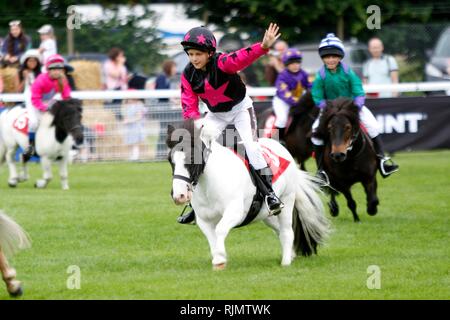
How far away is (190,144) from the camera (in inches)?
314

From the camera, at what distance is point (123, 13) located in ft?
76.2

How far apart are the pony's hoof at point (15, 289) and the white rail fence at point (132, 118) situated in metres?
11.5

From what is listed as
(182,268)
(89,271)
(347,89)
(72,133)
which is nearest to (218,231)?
(182,268)

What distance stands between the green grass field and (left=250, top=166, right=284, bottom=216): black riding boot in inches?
20.9

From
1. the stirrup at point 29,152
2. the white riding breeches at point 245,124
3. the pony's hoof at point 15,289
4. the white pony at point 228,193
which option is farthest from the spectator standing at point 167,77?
the pony's hoof at point 15,289

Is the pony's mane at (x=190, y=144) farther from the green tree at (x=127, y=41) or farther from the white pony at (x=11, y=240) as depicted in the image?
the green tree at (x=127, y=41)

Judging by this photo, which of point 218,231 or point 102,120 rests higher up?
point 218,231

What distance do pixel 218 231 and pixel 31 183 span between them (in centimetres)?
899

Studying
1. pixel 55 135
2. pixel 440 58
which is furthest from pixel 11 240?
pixel 440 58

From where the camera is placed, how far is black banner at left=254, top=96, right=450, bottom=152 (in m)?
18.7

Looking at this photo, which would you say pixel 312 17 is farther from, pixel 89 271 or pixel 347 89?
pixel 89 271

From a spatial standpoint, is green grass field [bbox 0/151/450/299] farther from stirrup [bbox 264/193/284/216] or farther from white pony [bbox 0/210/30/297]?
stirrup [bbox 264/193/284/216]

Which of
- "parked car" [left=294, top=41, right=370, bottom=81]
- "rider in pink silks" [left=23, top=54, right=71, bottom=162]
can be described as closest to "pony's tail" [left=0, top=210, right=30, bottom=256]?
"rider in pink silks" [left=23, top=54, right=71, bottom=162]

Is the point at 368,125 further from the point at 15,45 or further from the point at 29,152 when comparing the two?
the point at 15,45
